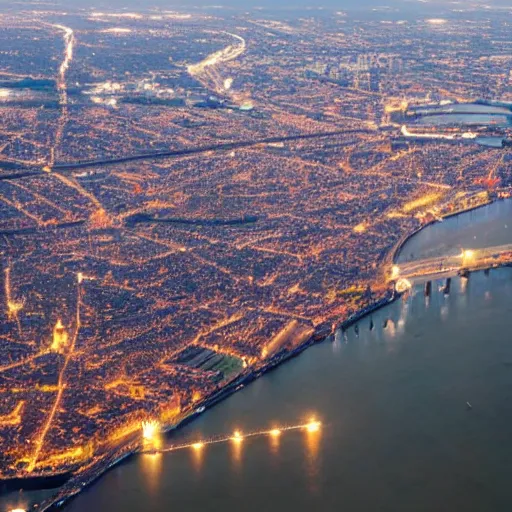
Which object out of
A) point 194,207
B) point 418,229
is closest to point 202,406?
point 418,229

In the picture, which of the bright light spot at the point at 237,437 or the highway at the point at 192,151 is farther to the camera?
the highway at the point at 192,151

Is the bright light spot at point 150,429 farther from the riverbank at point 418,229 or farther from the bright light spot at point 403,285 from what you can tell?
the riverbank at point 418,229

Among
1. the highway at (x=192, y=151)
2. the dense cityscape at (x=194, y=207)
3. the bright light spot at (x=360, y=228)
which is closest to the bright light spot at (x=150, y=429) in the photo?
the dense cityscape at (x=194, y=207)

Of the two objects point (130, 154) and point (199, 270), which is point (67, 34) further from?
point (199, 270)

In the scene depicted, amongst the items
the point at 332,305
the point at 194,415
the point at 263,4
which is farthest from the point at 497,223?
the point at 263,4

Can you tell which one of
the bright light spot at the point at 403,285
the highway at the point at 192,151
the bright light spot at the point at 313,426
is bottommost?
the bright light spot at the point at 313,426

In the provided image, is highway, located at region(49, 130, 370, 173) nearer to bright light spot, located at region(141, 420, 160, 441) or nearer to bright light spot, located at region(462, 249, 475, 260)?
bright light spot, located at region(462, 249, 475, 260)

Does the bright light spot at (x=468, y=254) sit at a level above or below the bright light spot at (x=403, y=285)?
above
